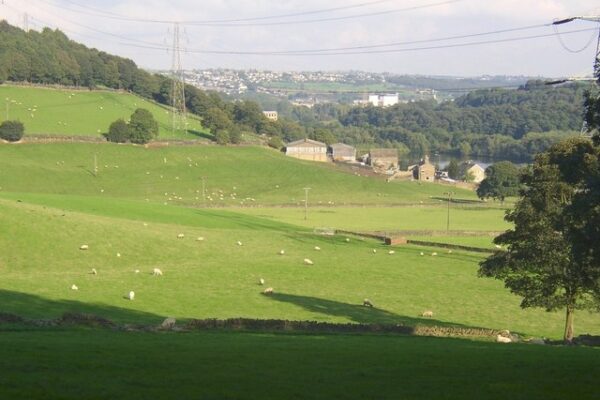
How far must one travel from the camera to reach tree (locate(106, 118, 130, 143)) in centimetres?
13238

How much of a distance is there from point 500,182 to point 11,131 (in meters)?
72.6

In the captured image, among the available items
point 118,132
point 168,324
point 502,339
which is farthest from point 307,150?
point 168,324

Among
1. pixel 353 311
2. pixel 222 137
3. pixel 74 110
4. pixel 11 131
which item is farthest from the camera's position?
pixel 74 110

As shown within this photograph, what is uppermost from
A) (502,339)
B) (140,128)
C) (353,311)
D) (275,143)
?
(140,128)

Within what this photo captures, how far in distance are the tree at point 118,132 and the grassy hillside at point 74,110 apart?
4.44m

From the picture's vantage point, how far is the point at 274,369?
65.8ft

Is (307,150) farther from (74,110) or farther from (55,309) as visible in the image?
(55,309)

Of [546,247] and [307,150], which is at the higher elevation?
[307,150]

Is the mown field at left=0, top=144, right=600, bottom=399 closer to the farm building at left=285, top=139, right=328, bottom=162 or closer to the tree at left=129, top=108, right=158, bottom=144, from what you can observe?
the tree at left=129, top=108, right=158, bottom=144

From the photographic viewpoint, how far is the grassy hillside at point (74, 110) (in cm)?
13662

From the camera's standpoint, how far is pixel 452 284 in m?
50.8

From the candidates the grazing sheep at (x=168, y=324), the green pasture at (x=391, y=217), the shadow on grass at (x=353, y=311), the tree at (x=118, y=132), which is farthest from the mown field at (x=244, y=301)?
the tree at (x=118, y=132)

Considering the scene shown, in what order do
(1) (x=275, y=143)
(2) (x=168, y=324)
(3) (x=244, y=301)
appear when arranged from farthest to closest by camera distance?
1. (1) (x=275, y=143)
2. (3) (x=244, y=301)
3. (2) (x=168, y=324)

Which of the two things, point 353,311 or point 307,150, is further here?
point 307,150
